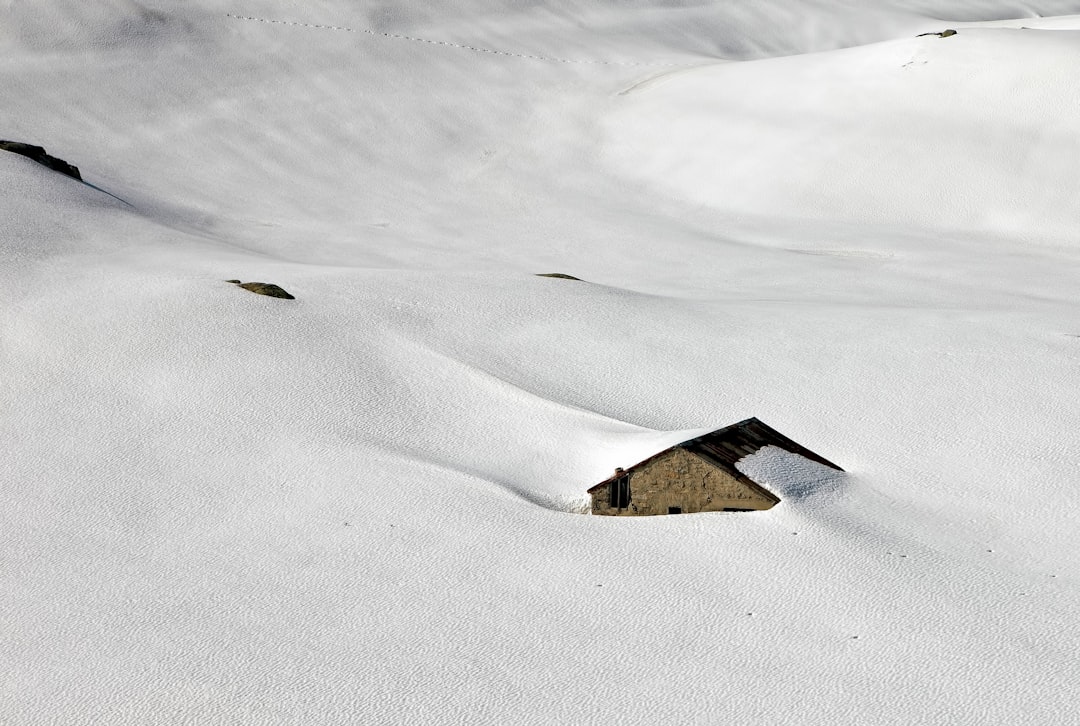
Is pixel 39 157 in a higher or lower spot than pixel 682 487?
lower

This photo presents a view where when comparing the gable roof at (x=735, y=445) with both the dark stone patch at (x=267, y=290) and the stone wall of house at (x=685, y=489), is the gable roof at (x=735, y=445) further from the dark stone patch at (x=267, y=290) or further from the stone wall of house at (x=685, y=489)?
the dark stone patch at (x=267, y=290)

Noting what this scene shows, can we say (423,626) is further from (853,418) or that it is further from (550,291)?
(550,291)

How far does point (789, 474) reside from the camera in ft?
17.9

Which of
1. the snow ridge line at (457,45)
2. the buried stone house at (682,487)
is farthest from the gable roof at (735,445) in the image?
the snow ridge line at (457,45)

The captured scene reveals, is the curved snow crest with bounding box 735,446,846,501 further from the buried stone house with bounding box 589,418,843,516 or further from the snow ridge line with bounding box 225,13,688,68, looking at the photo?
the snow ridge line with bounding box 225,13,688,68

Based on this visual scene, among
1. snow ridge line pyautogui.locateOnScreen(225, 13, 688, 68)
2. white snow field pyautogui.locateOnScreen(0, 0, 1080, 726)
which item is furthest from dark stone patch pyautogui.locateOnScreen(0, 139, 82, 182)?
snow ridge line pyautogui.locateOnScreen(225, 13, 688, 68)

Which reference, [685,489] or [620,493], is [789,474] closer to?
[685,489]

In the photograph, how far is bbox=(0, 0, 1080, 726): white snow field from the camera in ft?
13.3

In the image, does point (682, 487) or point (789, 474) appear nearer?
point (682, 487)

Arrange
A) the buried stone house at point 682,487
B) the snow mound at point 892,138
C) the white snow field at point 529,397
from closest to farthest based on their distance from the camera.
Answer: the white snow field at point 529,397 → the buried stone house at point 682,487 → the snow mound at point 892,138

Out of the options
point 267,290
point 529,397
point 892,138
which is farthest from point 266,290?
point 892,138

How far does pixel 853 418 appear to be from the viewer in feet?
21.8

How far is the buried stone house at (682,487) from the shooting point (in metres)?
5.18

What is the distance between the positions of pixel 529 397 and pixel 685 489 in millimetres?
1689
